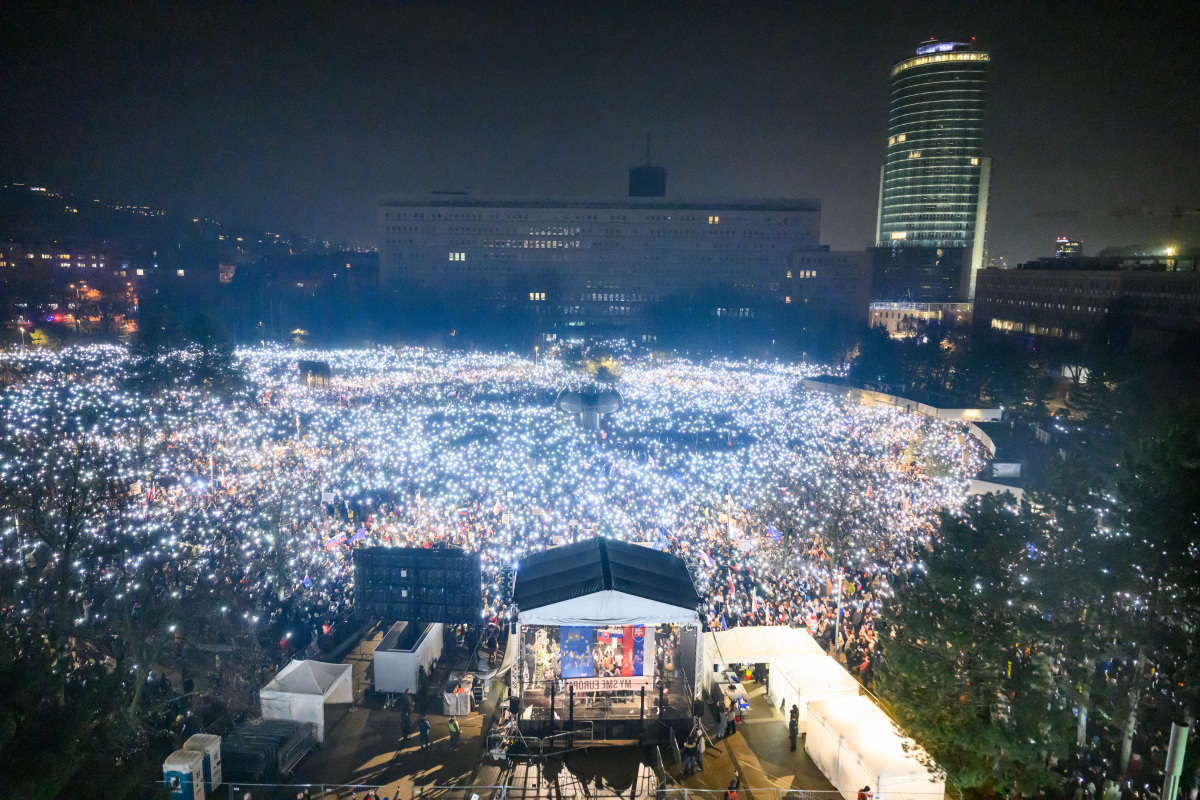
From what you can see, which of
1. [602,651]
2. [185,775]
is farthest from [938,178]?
[185,775]

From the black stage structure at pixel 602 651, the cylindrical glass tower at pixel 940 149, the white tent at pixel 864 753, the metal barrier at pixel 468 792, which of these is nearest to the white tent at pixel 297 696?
the metal barrier at pixel 468 792

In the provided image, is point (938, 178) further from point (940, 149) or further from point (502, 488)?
point (502, 488)

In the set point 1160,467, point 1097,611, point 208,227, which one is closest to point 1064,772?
point 1097,611

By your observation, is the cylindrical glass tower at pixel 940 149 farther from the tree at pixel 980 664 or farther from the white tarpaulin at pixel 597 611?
the white tarpaulin at pixel 597 611

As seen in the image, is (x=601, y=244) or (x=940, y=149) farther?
(x=940, y=149)

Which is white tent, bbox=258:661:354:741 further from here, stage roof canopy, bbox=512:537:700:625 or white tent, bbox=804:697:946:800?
white tent, bbox=804:697:946:800

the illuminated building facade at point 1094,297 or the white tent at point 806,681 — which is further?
the illuminated building facade at point 1094,297

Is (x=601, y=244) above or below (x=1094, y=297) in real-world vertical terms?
above
